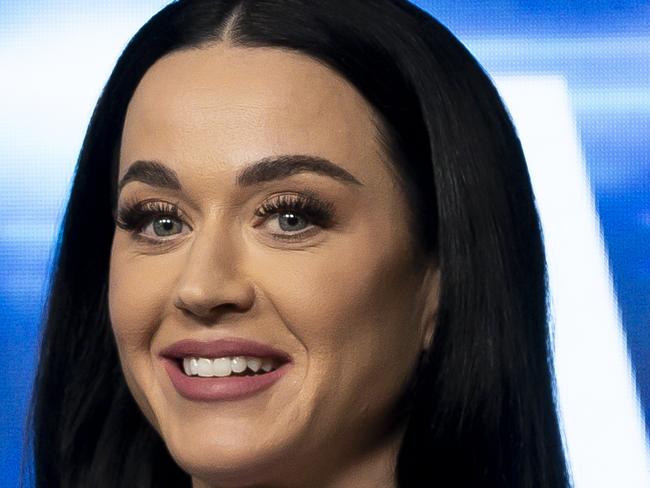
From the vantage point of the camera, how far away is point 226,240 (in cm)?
220

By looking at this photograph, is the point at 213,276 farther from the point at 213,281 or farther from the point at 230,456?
the point at 230,456

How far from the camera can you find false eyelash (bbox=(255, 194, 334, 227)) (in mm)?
2223

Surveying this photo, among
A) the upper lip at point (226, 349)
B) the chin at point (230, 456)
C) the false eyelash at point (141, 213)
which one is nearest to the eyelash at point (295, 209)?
the false eyelash at point (141, 213)

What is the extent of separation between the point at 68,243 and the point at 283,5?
62 centimetres

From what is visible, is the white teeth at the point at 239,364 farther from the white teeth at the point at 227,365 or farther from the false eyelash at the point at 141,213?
the false eyelash at the point at 141,213

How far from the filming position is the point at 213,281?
7.02 feet

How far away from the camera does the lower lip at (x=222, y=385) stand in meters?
2.20

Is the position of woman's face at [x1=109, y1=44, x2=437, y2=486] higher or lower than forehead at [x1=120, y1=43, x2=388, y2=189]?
lower

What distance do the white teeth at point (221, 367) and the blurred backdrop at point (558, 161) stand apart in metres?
1.14

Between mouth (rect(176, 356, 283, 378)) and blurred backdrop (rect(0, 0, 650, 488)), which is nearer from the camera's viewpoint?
mouth (rect(176, 356, 283, 378))

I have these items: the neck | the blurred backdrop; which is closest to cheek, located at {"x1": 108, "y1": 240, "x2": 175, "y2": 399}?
the neck

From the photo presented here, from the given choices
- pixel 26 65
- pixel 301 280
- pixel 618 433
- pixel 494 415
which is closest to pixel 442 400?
pixel 494 415

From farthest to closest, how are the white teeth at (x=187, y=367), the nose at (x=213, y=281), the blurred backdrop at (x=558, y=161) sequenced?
the blurred backdrop at (x=558, y=161), the white teeth at (x=187, y=367), the nose at (x=213, y=281)

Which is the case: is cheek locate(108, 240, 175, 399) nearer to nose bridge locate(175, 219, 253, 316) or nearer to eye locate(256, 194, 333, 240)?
nose bridge locate(175, 219, 253, 316)
